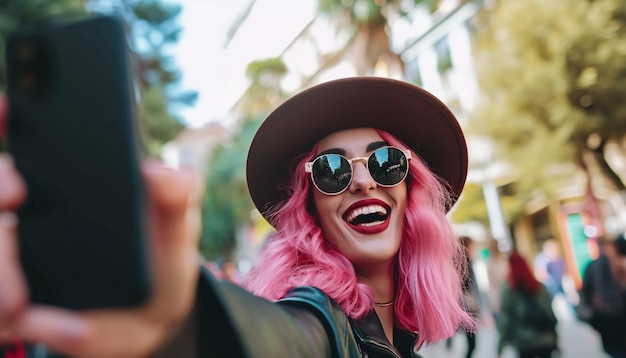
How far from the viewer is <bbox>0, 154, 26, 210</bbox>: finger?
51 centimetres

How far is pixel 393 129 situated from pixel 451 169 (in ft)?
1.03

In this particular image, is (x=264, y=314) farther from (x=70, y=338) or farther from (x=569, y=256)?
(x=569, y=256)

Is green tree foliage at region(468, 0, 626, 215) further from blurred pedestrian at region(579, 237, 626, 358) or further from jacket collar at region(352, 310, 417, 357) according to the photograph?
jacket collar at region(352, 310, 417, 357)

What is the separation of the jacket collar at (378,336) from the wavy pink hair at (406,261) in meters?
0.02

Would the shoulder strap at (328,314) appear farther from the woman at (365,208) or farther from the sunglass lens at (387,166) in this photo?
the sunglass lens at (387,166)

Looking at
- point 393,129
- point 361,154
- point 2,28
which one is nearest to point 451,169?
point 393,129

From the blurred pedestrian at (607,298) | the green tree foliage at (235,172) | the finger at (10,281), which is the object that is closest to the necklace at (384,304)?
the finger at (10,281)

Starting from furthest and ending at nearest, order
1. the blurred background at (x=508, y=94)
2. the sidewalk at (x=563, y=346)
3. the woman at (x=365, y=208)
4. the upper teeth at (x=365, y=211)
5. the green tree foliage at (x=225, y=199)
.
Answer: the green tree foliage at (x=225, y=199) → the blurred background at (x=508, y=94) → the sidewalk at (x=563, y=346) → the upper teeth at (x=365, y=211) → the woman at (x=365, y=208)

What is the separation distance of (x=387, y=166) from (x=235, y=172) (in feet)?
116

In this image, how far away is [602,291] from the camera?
4699mm

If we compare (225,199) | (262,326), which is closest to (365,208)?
(262,326)

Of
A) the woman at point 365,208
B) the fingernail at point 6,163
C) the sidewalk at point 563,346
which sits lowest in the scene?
the sidewalk at point 563,346

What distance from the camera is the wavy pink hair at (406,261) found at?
1532mm

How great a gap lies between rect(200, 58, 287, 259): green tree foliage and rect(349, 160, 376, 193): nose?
3071 cm
